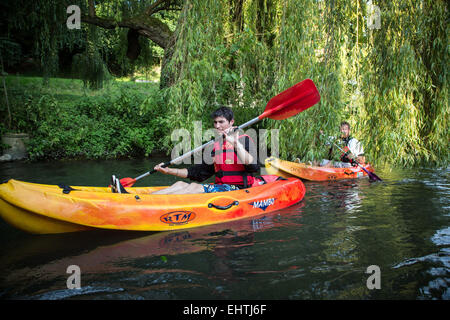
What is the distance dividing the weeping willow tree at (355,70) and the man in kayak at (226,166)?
0.86 metres

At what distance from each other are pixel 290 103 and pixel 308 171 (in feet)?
7.31

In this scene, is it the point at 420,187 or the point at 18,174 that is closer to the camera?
the point at 420,187

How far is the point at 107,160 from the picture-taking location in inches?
348

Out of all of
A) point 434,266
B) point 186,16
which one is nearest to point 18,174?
point 186,16

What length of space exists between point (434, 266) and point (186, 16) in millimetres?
4121

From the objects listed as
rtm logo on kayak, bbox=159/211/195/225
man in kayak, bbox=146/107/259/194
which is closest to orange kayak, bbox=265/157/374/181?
man in kayak, bbox=146/107/259/194

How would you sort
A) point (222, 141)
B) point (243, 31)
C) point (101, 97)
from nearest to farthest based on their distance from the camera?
point (222, 141)
point (243, 31)
point (101, 97)

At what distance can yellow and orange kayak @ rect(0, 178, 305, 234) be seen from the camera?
296 centimetres

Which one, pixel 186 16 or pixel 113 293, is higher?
pixel 186 16

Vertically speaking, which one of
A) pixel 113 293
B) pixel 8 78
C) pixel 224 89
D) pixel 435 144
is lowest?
pixel 113 293

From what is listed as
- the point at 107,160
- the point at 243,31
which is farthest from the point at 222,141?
the point at 107,160

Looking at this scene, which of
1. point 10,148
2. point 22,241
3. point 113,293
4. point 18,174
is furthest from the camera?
point 10,148

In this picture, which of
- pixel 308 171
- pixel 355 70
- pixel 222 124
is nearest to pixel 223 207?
pixel 222 124

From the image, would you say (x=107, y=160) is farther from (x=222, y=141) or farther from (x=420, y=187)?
(x=420, y=187)
